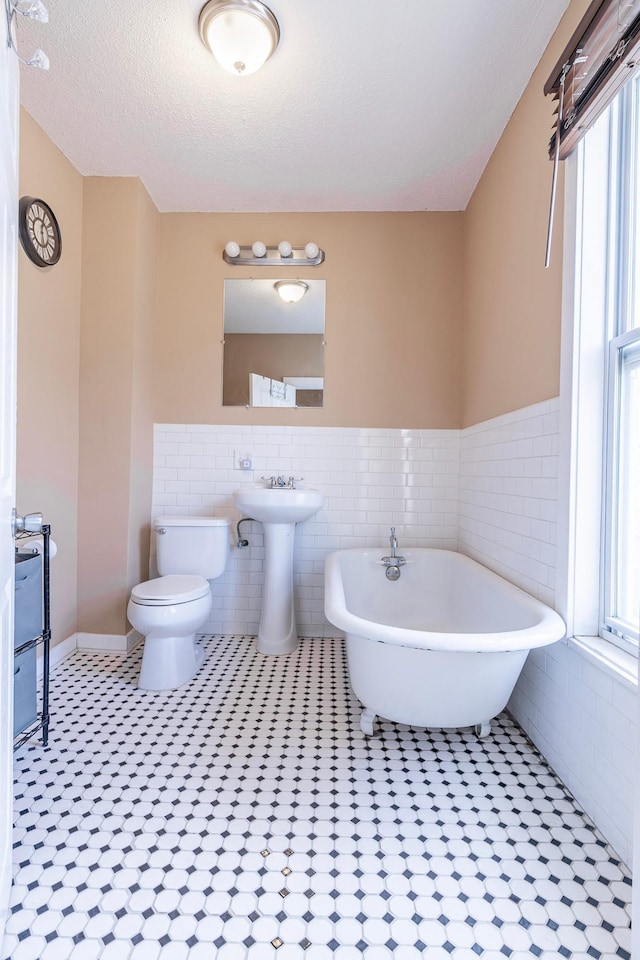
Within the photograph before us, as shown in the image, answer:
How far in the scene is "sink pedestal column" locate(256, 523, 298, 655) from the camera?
2.61 meters

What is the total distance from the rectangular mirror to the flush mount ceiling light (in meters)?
1.19

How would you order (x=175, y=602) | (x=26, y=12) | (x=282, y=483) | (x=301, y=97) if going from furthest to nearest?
(x=282, y=483)
(x=175, y=602)
(x=301, y=97)
(x=26, y=12)

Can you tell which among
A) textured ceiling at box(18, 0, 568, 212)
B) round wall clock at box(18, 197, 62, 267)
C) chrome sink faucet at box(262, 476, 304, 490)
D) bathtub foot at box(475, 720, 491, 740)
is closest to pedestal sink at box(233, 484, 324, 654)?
chrome sink faucet at box(262, 476, 304, 490)

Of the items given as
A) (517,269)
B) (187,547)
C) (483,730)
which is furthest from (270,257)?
(483,730)

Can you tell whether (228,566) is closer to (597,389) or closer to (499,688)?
(499,688)

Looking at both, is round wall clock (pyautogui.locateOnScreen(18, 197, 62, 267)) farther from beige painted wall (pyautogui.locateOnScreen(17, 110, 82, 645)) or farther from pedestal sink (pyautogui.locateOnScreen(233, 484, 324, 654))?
pedestal sink (pyautogui.locateOnScreen(233, 484, 324, 654))

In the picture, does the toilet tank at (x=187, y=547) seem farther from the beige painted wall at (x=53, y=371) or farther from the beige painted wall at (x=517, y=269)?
the beige painted wall at (x=517, y=269)

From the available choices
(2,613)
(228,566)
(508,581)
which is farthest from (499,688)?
(228,566)

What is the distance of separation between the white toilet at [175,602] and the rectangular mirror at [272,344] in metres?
0.87

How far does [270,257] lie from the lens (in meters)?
2.82

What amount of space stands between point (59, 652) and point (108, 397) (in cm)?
140

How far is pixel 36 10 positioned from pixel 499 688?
2.15 m

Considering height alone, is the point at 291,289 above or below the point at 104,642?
above

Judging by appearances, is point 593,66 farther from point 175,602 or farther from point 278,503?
point 175,602
